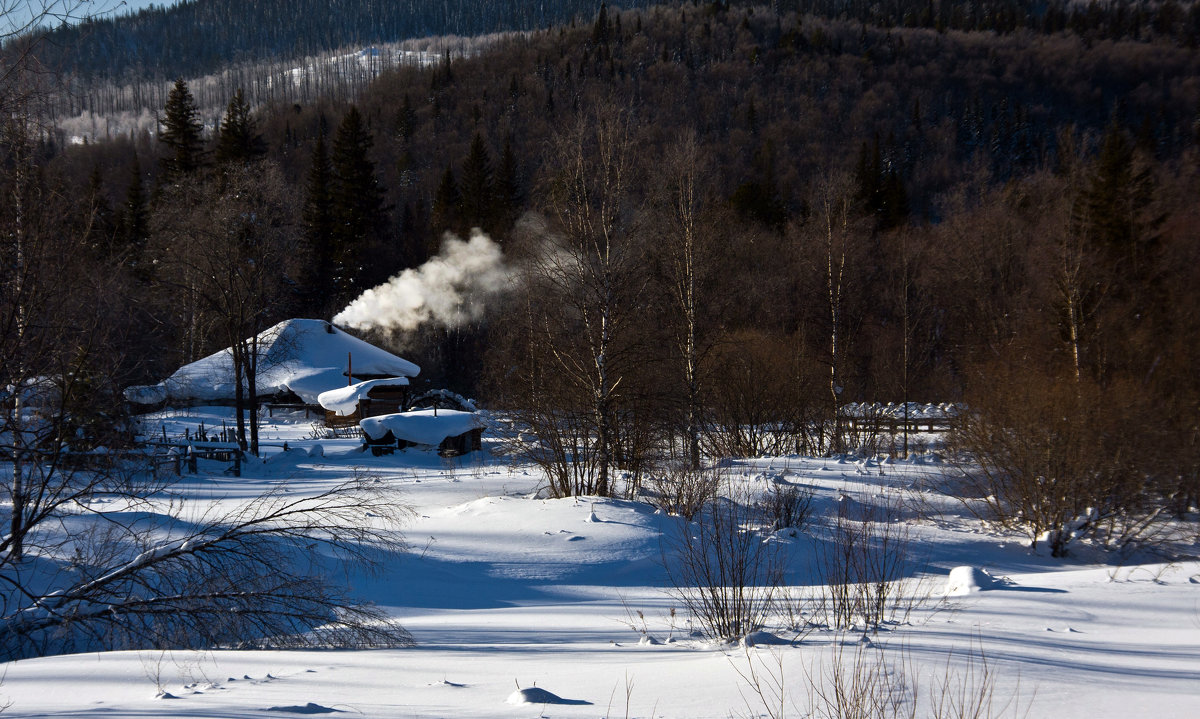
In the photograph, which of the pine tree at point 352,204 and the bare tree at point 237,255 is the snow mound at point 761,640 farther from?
the pine tree at point 352,204

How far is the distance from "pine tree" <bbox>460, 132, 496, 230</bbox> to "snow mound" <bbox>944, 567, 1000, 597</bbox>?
46300 millimetres

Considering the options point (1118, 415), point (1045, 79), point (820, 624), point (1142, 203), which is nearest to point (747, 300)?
point (1142, 203)

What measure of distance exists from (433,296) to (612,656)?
42.9 metres

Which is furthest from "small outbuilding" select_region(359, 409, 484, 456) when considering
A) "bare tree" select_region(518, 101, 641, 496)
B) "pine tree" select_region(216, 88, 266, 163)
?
"pine tree" select_region(216, 88, 266, 163)

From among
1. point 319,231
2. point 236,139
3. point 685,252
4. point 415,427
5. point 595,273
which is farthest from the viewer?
point 319,231

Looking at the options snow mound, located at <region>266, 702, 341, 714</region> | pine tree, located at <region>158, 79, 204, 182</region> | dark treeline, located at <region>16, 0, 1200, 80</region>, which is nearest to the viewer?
snow mound, located at <region>266, 702, 341, 714</region>

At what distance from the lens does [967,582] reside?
8117mm

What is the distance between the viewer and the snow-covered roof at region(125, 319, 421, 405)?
32.5m

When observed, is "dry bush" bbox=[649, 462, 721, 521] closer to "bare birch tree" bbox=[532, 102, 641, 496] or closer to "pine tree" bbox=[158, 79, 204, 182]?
"bare birch tree" bbox=[532, 102, 641, 496]

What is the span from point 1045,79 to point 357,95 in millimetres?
82452

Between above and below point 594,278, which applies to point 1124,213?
above

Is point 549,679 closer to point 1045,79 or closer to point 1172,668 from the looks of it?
point 1172,668

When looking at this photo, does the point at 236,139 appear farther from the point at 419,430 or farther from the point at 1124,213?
the point at 1124,213

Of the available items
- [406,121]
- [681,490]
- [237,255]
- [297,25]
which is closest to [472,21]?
[297,25]
